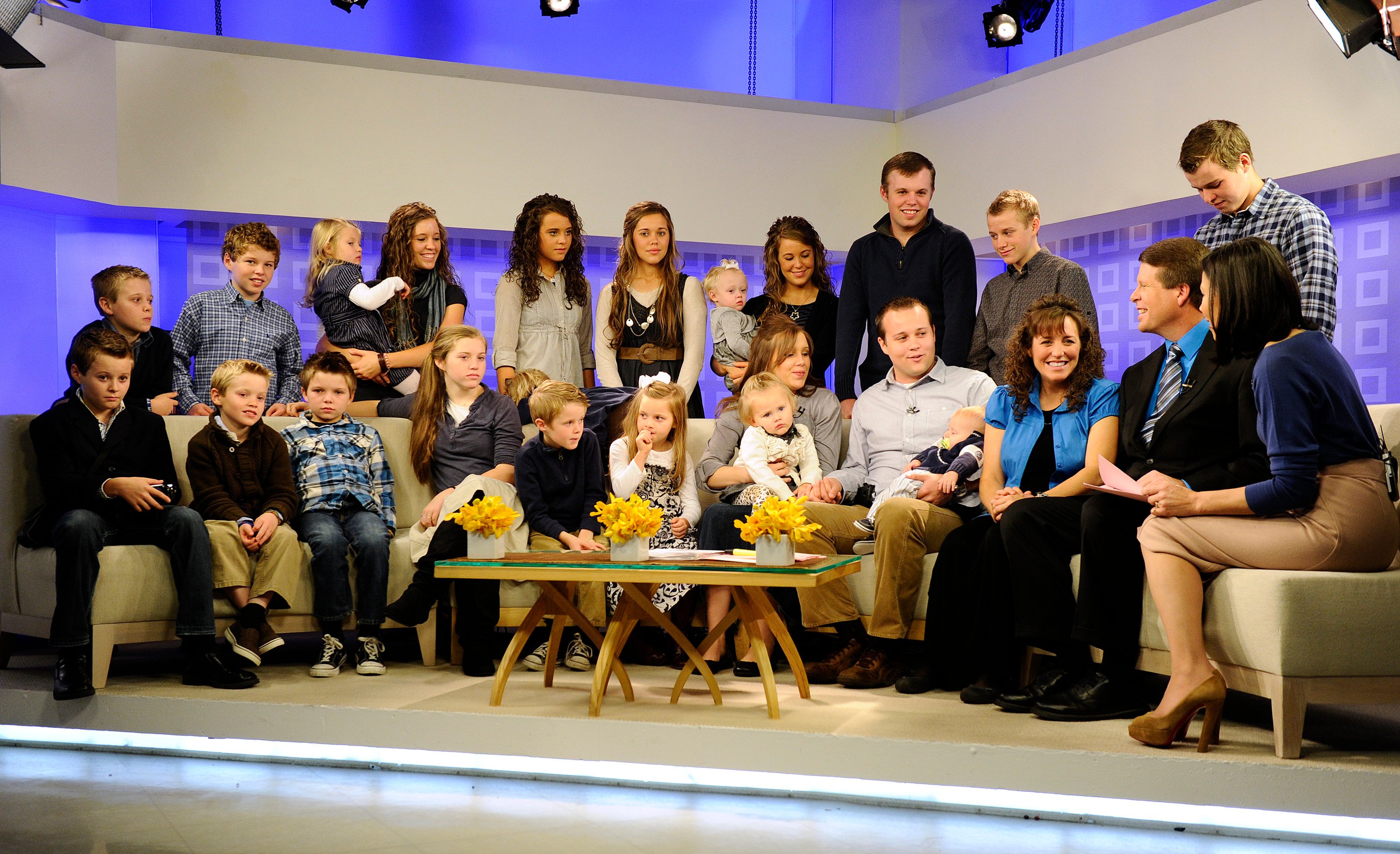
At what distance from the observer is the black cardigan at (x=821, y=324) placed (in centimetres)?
533

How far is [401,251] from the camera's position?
5371 mm

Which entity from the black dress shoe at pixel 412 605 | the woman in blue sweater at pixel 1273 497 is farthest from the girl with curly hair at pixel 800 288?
the woman in blue sweater at pixel 1273 497

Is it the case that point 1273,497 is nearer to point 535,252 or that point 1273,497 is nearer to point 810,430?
point 810,430

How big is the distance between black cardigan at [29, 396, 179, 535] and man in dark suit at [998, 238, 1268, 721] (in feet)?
9.79

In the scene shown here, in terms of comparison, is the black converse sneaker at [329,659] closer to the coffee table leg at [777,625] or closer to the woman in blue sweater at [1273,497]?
the coffee table leg at [777,625]

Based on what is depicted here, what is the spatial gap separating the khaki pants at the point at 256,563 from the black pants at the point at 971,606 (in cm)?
224

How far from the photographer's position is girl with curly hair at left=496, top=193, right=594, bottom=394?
530 centimetres

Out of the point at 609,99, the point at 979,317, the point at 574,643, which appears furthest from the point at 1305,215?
the point at 609,99

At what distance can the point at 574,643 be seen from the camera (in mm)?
4348

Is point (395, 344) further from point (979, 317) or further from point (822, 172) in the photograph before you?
point (822, 172)

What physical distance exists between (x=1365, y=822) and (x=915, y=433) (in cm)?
212

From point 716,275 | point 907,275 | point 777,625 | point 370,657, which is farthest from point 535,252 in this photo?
point 777,625

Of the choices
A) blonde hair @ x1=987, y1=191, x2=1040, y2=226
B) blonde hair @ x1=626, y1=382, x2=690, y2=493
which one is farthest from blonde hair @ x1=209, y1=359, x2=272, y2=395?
blonde hair @ x1=987, y1=191, x2=1040, y2=226

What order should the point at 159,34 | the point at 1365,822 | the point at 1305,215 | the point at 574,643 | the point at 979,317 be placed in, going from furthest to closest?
the point at 159,34, the point at 979,317, the point at 574,643, the point at 1305,215, the point at 1365,822
